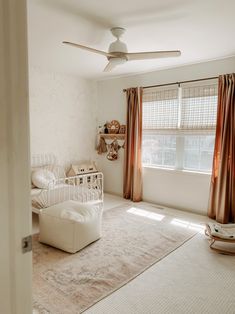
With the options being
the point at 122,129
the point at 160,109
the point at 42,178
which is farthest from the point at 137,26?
the point at 42,178

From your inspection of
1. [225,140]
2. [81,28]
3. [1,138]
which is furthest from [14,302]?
[225,140]

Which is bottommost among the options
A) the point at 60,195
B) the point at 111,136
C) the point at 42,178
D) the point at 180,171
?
the point at 60,195

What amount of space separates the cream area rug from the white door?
1.37m

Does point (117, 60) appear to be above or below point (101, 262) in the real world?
above

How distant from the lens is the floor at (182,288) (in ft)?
6.54

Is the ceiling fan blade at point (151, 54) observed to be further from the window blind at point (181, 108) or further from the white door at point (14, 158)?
the white door at point (14, 158)

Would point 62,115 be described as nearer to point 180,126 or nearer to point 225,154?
point 180,126

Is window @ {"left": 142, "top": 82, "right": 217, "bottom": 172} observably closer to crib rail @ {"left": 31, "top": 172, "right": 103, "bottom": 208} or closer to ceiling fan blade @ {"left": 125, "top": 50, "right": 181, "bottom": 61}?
crib rail @ {"left": 31, "top": 172, "right": 103, "bottom": 208}

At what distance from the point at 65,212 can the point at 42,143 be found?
7.46ft

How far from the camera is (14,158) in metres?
0.77

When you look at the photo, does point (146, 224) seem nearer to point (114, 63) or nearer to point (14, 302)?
point (114, 63)

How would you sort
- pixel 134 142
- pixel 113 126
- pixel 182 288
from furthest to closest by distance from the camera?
pixel 113 126
pixel 134 142
pixel 182 288

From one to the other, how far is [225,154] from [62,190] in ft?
8.67

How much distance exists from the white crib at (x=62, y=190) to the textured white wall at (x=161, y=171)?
0.87 m
